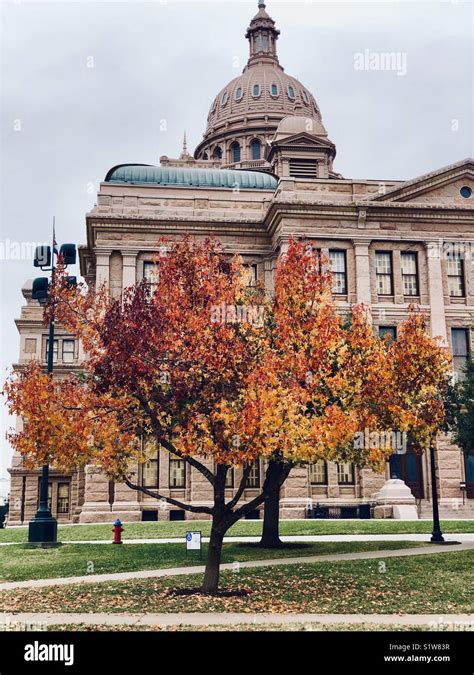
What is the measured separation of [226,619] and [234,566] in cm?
662

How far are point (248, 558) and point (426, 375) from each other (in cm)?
759

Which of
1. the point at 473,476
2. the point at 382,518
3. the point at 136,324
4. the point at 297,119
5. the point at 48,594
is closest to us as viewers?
the point at 136,324

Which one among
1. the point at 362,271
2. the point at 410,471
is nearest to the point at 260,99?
the point at 362,271

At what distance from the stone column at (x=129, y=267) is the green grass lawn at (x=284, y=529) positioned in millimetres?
14348

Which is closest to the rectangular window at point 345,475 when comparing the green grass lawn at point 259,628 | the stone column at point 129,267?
the stone column at point 129,267

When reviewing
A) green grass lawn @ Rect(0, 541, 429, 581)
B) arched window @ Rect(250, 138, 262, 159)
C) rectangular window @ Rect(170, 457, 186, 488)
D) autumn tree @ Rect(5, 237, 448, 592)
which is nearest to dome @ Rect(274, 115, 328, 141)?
arched window @ Rect(250, 138, 262, 159)

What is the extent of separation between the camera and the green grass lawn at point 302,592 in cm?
1574

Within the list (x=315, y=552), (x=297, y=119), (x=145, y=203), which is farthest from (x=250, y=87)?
(x=315, y=552)

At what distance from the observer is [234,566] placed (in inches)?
822

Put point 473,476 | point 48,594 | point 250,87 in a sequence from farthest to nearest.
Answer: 1. point 250,87
2. point 473,476
3. point 48,594

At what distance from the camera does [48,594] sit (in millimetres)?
17844

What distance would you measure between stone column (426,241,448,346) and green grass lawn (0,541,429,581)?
847 inches

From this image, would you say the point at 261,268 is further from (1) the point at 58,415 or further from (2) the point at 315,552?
(1) the point at 58,415

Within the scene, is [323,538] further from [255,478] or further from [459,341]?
[459,341]
